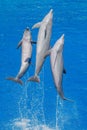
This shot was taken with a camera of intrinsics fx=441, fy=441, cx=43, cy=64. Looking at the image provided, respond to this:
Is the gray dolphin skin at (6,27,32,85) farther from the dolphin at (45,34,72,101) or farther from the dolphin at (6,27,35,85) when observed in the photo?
the dolphin at (45,34,72,101)

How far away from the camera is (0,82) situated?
7488 millimetres

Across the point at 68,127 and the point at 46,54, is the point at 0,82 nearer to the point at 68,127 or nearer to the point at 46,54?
the point at 68,127

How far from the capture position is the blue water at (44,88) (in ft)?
21.8

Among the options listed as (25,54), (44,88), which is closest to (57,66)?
(25,54)

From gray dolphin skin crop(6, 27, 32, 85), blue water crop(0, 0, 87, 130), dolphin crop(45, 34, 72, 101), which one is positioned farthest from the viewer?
blue water crop(0, 0, 87, 130)

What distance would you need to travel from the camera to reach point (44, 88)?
7371 mm

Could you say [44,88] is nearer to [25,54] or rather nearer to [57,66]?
[25,54]

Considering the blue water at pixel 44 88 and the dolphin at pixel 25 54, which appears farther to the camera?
the blue water at pixel 44 88

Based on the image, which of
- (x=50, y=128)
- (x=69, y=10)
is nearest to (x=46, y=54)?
(x=50, y=128)

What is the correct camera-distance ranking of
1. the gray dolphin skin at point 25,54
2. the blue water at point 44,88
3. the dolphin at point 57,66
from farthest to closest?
the blue water at point 44,88 → the gray dolphin skin at point 25,54 → the dolphin at point 57,66

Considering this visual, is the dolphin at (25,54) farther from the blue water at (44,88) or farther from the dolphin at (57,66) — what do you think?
the blue water at (44,88)

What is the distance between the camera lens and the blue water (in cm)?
665

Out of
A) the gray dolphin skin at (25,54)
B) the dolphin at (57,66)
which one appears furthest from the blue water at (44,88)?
the dolphin at (57,66)

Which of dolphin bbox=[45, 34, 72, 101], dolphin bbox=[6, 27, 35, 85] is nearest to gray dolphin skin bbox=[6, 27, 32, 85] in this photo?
dolphin bbox=[6, 27, 35, 85]
